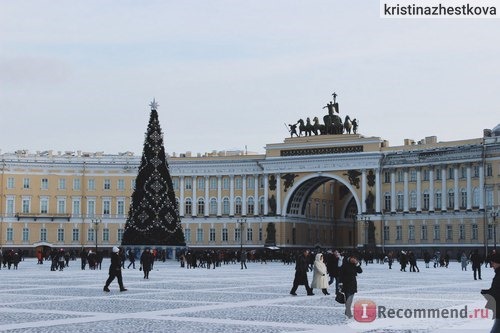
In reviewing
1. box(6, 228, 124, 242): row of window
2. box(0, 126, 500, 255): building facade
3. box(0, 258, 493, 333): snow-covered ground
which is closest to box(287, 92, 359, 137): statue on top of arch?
Answer: box(0, 126, 500, 255): building facade

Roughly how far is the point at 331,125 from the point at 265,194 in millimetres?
10068

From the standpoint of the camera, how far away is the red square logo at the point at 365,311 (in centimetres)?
1812

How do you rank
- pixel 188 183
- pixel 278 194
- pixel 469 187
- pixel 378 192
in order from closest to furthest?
pixel 469 187, pixel 378 192, pixel 278 194, pixel 188 183

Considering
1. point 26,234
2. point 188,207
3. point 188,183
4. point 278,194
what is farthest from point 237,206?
point 26,234

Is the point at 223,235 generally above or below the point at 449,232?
below

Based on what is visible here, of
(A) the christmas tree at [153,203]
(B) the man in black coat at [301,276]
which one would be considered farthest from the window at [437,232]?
(B) the man in black coat at [301,276]

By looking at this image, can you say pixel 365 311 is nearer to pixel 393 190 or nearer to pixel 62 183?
pixel 393 190

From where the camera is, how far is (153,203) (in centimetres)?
5934

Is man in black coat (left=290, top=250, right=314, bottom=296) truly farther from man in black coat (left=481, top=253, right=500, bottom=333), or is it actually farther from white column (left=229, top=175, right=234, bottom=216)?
white column (left=229, top=175, right=234, bottom=216)

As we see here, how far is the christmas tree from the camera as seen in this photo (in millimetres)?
59062

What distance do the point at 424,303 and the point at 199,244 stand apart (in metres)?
74.8

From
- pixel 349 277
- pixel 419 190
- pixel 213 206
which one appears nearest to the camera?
pixel 349 277

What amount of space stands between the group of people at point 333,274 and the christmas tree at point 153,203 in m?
29.7

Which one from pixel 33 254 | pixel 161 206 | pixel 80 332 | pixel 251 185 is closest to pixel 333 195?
pixel 251 185
